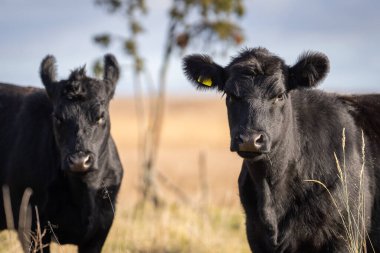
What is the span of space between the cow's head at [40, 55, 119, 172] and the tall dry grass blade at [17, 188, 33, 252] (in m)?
0.55

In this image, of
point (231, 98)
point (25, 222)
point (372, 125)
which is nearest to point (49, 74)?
point (25, 222)

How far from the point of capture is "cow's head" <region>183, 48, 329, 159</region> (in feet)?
22.4

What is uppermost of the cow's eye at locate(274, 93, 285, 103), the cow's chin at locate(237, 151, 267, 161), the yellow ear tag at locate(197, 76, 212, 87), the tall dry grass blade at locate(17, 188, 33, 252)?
the yellow ear tag at locate(197, 76, 212, 87)

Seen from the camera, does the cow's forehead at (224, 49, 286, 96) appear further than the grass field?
No

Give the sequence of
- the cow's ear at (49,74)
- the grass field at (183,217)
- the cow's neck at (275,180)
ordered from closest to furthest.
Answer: the cow's neck at (275,180), the cow's ear at (49,74), the grass field at (183,217)

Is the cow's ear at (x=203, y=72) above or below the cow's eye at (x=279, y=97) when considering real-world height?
above

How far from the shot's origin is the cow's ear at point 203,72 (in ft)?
25.9

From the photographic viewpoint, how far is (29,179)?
28.2ft

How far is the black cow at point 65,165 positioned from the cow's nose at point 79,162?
0.02 metres

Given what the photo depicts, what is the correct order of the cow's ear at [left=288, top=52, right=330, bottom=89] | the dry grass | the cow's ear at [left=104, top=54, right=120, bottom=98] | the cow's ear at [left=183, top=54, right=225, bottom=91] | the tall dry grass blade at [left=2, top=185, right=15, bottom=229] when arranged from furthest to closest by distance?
the cow's ear at [left=104, top=54, right=120, bottom=98] → the tall dry grass blade at [left=2, top=185, right=15, bottom=229] → the cow's ear at [left=183, top=54, right=225, bottom=91] → the cow's ear at [left=288, top=52, right=330, bottom=89] → the dry grass

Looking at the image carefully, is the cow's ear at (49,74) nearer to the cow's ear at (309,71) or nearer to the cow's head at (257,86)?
the cow's head at (257,86)

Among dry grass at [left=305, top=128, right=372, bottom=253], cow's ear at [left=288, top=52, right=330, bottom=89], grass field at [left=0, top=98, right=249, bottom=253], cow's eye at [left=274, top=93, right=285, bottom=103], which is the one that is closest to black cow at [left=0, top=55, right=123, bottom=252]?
grass field at [left=0, top=98, right=249, bottom=253]

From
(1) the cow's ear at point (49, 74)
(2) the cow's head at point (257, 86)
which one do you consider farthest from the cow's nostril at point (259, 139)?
(1) the cow's ear at point (49, 74)

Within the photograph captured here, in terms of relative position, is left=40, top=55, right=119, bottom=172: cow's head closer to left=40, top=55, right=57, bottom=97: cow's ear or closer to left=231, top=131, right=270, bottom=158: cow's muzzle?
left=40, top=55, right=57, bottom=97: cow's ear
